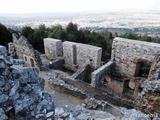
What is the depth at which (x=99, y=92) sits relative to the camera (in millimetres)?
7547

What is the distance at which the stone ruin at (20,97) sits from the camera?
9.09 ft

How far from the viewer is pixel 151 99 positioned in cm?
483

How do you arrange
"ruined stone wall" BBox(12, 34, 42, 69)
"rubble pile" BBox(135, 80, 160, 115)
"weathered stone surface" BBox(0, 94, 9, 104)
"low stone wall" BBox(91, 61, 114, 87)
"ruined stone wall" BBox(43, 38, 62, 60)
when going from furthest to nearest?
"ruined stone wall" BBox(43, 38, 62, 60), "ruined stone wall" BBox(12, 34, 42, 69), "low stone wall" BBox(91, 61, 114, 87), "rubble pile" BBox(135, 80, 160, 115), "weathered stone surface" BBox(0, 94, 9, 104)

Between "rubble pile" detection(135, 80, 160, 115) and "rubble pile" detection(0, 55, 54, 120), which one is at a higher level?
"rubble pile" detection(0, 55, 54, 120)

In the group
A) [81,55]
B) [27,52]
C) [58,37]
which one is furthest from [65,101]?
[58,37]

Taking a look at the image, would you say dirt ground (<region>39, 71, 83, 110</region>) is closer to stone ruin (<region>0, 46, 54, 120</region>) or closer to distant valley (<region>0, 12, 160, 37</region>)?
stone ruin (<region>0, 46, 54, 120</region>)

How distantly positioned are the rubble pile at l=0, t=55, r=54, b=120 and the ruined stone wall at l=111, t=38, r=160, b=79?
19.9 ft

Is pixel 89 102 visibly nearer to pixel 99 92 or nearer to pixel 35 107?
pixel 99 92

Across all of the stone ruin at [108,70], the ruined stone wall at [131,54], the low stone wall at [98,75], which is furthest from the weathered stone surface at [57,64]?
the ruined stone wall at [131,54]

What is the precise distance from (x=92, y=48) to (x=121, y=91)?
4.13m

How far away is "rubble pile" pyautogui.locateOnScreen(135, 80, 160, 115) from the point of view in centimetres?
466

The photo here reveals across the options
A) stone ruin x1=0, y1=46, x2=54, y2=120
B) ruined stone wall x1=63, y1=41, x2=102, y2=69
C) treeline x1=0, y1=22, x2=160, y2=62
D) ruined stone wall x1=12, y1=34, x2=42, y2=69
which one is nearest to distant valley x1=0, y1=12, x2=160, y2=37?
treeline x1=0, y1=22, x2=160, y2=62

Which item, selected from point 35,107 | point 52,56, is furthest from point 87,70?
point 35,107

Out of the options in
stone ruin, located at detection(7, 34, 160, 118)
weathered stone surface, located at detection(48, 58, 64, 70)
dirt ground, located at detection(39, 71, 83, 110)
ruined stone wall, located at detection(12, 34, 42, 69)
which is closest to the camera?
dirt ground, located at detection(39, 71, 83, 110)
